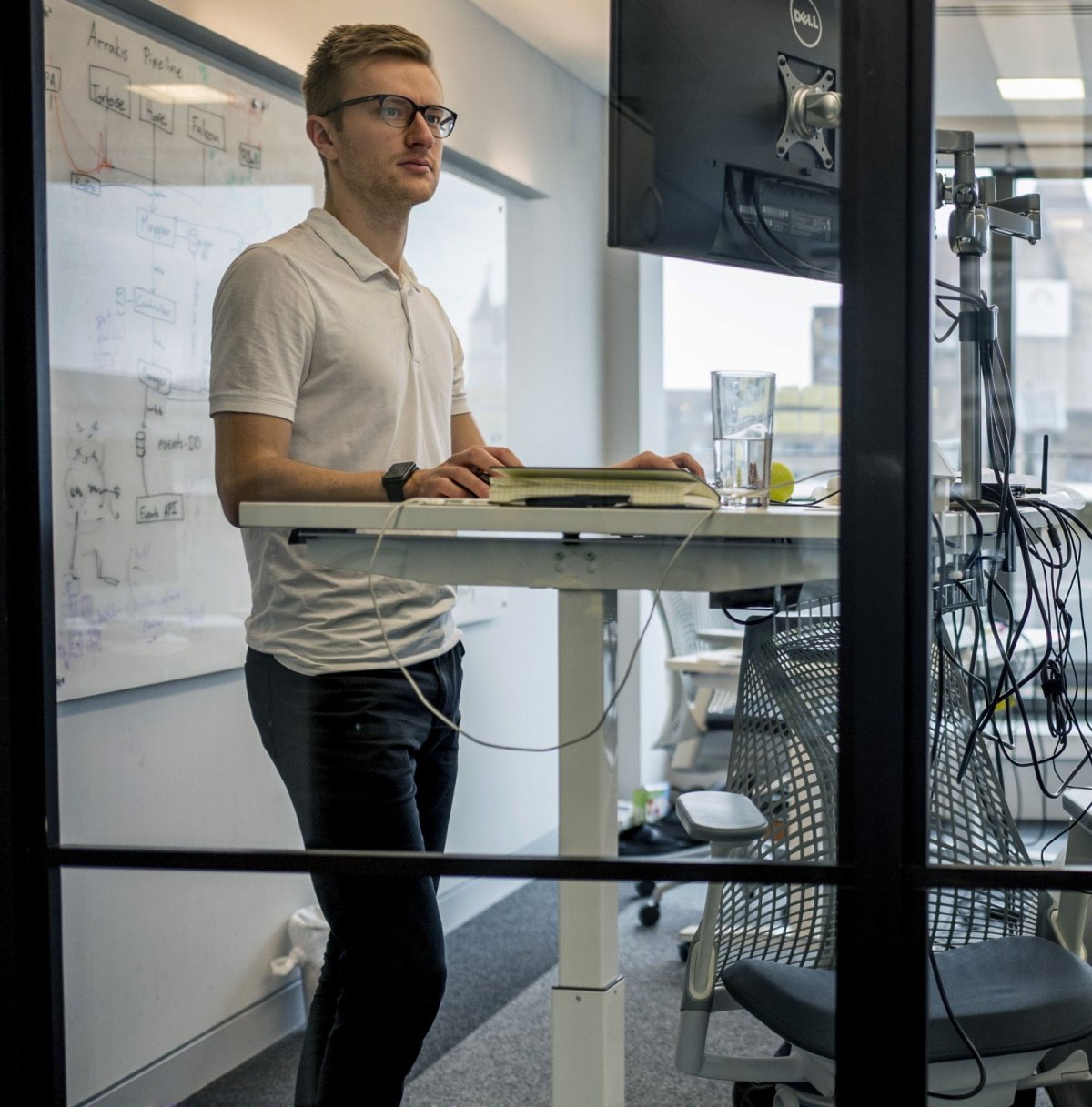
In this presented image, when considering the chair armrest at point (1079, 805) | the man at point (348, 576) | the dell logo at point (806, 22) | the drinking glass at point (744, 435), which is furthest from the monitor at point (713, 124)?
the chair armrest at point (1079, 805)

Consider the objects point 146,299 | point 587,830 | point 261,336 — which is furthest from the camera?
point 146,299

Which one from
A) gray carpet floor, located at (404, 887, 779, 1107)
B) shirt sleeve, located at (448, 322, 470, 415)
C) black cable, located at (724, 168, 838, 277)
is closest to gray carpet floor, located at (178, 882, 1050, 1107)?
gray carpet floor, located at (404, 887, 779, 1107)

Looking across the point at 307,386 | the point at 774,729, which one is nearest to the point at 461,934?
the point at 774,729

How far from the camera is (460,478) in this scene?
48.4 inches

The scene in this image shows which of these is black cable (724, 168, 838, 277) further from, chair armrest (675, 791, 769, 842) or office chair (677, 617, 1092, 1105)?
chair armrest (675, 791, 769, 842)

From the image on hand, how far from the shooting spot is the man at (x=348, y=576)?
1370 mm

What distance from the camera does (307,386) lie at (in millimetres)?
1359

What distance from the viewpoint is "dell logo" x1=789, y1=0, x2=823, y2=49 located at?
52.0 inches

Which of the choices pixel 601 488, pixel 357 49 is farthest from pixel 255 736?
pixel 357 49

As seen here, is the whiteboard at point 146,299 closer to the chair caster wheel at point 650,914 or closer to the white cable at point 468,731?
the white cable at point 468,731

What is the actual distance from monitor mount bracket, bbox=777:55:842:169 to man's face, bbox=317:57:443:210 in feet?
1.26

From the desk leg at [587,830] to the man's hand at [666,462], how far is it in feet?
0.48

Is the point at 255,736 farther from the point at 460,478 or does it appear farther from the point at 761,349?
the point at 761,349

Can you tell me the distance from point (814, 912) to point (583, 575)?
427 millimetres
